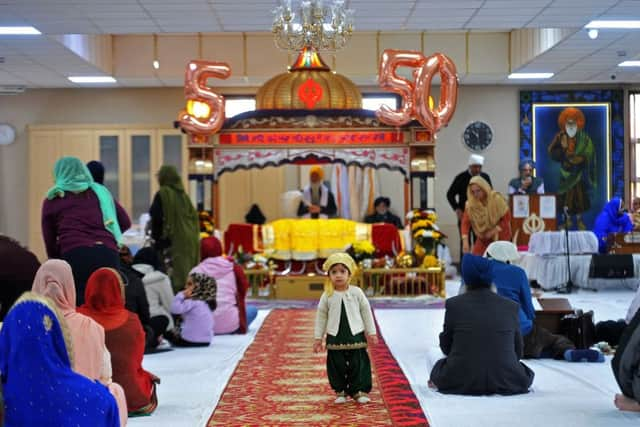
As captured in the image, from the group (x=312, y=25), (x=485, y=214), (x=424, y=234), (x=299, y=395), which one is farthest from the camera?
(x=424, y=234)

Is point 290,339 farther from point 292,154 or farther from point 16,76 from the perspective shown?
point 16,76

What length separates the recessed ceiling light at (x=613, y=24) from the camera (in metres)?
12.1

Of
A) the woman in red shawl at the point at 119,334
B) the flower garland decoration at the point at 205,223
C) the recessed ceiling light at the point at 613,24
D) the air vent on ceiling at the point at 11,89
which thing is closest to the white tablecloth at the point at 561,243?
the recessed ceiling light at the point at 613,24

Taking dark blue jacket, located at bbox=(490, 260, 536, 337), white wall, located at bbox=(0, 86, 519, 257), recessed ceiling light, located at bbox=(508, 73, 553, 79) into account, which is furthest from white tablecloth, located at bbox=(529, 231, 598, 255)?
dark blue jacket, located at bbox=(490, 260, 536, 337)

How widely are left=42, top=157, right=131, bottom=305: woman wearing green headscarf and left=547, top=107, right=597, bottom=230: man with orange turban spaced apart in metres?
12.9

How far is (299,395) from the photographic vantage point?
6.19m

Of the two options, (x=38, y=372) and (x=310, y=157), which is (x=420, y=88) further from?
(x=38, y=372)

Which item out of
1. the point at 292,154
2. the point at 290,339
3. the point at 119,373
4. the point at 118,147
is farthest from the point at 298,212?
the point at 119,373

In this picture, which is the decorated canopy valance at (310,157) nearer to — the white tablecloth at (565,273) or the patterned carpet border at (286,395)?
the white tablecloth at (565,273)

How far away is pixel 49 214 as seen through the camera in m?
6.83

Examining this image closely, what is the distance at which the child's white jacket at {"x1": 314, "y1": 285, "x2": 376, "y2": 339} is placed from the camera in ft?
19.7

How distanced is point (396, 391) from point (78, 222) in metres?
2.33

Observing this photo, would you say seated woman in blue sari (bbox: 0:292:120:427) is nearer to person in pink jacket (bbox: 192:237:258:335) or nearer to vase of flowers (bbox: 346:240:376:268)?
person in pink jacket (bbox: 192:237:258:335)

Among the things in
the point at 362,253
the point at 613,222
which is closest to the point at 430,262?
the point at 362,253
